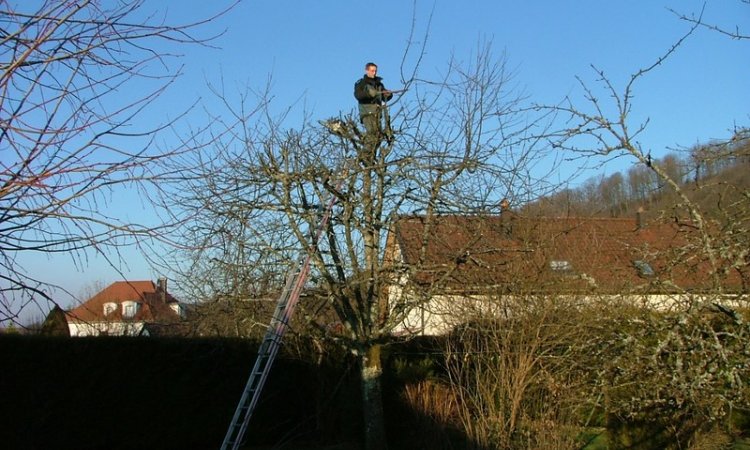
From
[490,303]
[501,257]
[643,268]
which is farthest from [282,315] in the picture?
[643,268]

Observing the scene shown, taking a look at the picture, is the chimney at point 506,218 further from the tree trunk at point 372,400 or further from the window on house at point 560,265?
the tree trunk at point 372,400

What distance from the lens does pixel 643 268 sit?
25.9 feet

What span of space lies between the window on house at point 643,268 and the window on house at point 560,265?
1427mm

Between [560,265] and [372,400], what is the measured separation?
123 inches

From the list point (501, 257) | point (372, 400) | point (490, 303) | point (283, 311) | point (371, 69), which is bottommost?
point (372, 400)

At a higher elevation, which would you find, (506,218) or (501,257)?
(506,218)

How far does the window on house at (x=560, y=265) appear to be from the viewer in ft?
31.2

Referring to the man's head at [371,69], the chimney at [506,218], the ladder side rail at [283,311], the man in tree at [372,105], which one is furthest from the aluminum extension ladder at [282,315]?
the chimney at [506,218]

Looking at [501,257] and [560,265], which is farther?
[560,265]

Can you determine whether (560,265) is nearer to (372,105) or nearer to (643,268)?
(643,268)

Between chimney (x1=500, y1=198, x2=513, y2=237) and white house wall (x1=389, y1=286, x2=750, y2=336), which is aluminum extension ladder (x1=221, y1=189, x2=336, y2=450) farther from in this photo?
chimney (x1=500, y1=198, x2=513, y2=237)

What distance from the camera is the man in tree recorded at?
8828 millimetres

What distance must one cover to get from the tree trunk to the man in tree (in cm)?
273

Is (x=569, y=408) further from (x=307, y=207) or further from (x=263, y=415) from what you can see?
(x=263, y=415)
